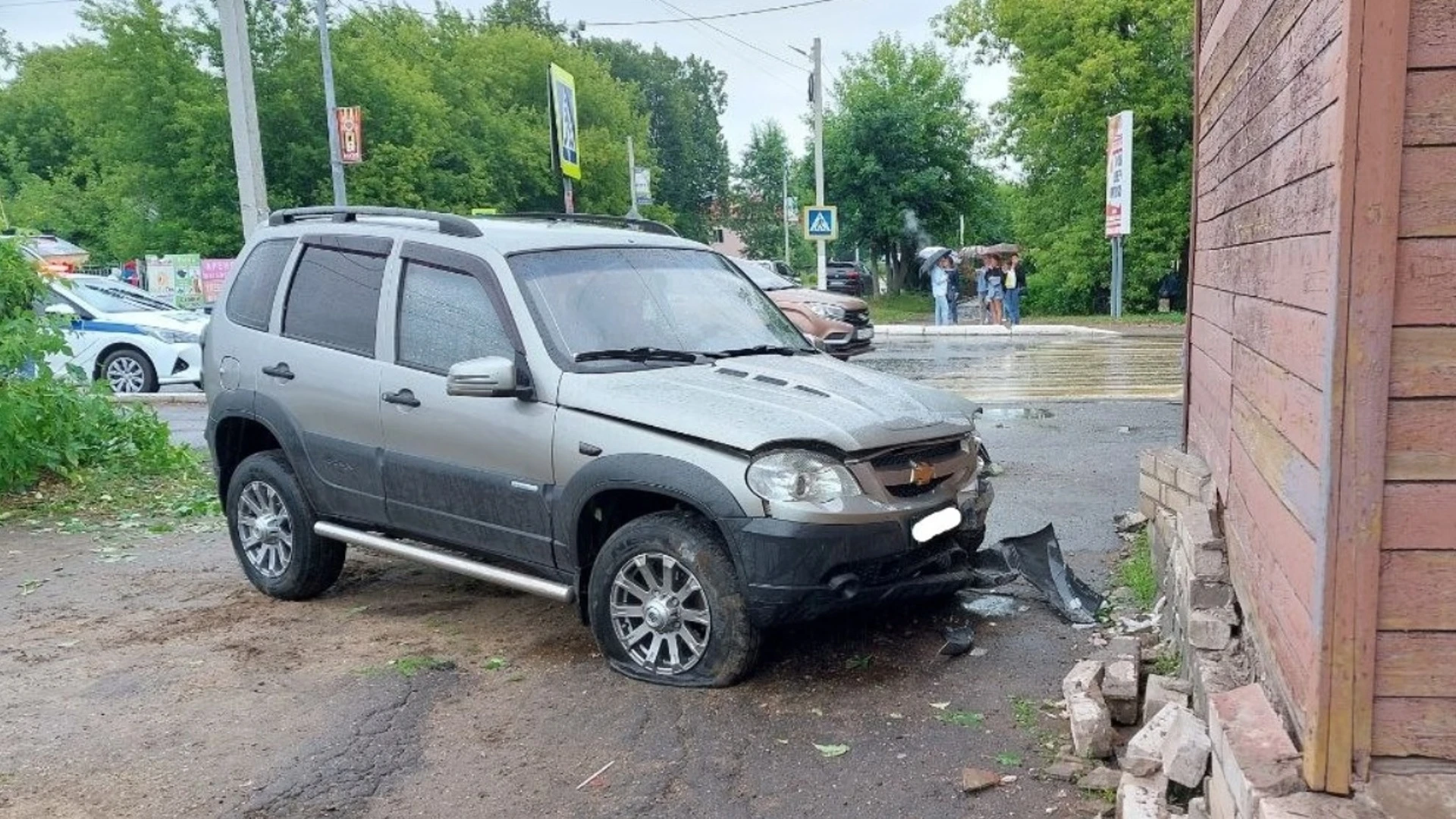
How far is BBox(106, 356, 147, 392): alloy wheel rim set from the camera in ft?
47.1

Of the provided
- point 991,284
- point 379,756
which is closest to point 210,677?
point 379,756

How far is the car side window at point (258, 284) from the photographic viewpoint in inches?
228

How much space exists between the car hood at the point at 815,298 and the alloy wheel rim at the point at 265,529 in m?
10.8

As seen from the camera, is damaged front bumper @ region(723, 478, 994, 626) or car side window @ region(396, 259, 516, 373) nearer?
damaged front bumper @ region(723, 478, 994, 626)

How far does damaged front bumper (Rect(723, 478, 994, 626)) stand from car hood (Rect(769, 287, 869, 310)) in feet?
38.9

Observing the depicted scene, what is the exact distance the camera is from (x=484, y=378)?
4.44 metres

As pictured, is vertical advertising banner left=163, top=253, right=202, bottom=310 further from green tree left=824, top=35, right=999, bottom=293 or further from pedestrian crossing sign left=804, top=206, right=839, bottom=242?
green tree left=824, top=35, right=999, bottom=293

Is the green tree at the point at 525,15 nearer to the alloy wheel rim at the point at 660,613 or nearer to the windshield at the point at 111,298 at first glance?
the windshield at the point at 111,298

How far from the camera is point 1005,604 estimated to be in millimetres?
5297

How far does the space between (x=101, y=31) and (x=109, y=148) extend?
3.36 meters

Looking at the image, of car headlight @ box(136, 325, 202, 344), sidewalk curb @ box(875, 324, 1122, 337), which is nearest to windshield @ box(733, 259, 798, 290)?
sidewalk curb @ box(875, 324, 1122, 337)

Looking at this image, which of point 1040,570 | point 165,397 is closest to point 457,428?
point 1040,570

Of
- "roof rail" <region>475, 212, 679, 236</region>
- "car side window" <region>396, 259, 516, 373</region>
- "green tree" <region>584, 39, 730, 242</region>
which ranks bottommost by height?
"car side window" <region>396, 259, 516, 373</region>

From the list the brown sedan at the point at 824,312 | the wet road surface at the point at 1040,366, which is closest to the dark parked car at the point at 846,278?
the wet road surface at the point at 1040,366
